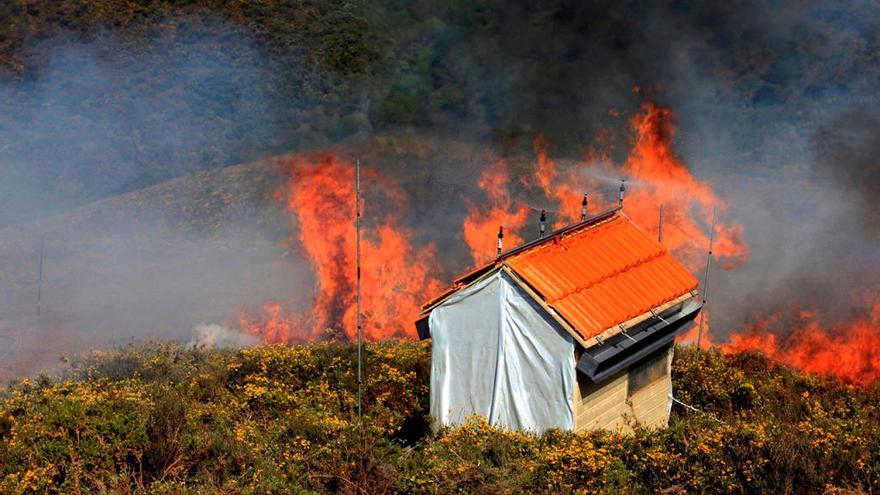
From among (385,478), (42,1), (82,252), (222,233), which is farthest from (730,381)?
(42,1)

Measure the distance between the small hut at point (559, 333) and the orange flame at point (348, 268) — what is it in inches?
375

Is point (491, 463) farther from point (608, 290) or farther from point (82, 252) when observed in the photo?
point (82, 252)

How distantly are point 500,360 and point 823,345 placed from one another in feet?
35.5

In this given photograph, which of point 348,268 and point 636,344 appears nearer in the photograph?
point 636,344

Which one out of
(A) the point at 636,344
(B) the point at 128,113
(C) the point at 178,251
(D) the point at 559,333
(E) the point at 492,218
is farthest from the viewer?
(B) the point at 128,113

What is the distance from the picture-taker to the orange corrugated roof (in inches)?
510

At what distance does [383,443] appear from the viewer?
1312cm

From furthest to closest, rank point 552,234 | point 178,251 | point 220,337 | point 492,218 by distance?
point 178,251 → point 492,218 → point 220,337 → point 552,234

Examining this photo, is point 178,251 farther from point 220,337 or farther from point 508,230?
point 508,230

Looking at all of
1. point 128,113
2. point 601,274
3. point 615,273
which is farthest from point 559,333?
point 128,113

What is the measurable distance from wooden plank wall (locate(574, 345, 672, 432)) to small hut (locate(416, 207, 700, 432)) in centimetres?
2

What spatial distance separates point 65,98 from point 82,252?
1018 centimetres

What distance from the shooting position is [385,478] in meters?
11.8

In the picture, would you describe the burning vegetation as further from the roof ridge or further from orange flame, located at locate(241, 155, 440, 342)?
the roof ridge
